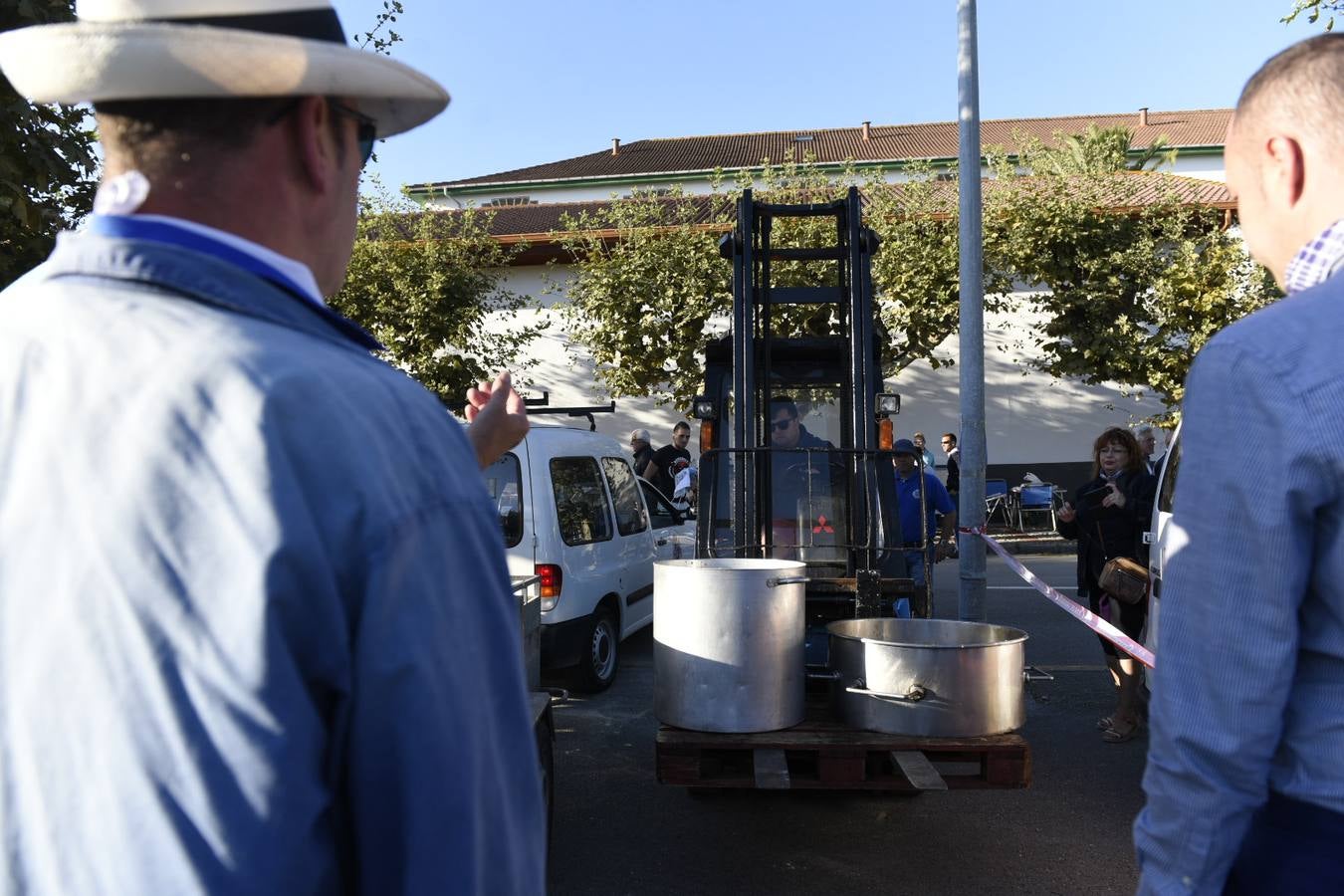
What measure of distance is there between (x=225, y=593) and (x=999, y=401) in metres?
26.5

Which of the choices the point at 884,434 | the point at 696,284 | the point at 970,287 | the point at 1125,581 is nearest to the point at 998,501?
the point at 696,284

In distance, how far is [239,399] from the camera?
1.01 m

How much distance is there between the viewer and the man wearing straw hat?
1.00 meters

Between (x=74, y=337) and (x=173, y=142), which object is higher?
(x=173, y=142)

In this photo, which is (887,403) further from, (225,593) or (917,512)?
(225,593)

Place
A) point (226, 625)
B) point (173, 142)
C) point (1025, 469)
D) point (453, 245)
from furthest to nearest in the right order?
point (1025, 469) < point (453, 245) < point (173, 142) < point (226, 625)

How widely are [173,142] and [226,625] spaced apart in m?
0.53

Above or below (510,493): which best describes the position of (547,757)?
below

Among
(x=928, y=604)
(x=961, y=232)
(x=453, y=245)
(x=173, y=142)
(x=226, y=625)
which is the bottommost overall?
(x=928, y=604)

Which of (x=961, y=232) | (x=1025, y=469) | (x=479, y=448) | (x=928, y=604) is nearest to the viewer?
(x=479, y=448)

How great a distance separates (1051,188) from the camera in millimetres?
20578

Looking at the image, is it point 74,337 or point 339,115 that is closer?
point 74,337

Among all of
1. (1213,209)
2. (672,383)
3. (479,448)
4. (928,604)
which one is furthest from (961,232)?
(1213,209)

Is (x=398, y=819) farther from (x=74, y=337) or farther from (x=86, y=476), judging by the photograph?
(x=74, y=337)
